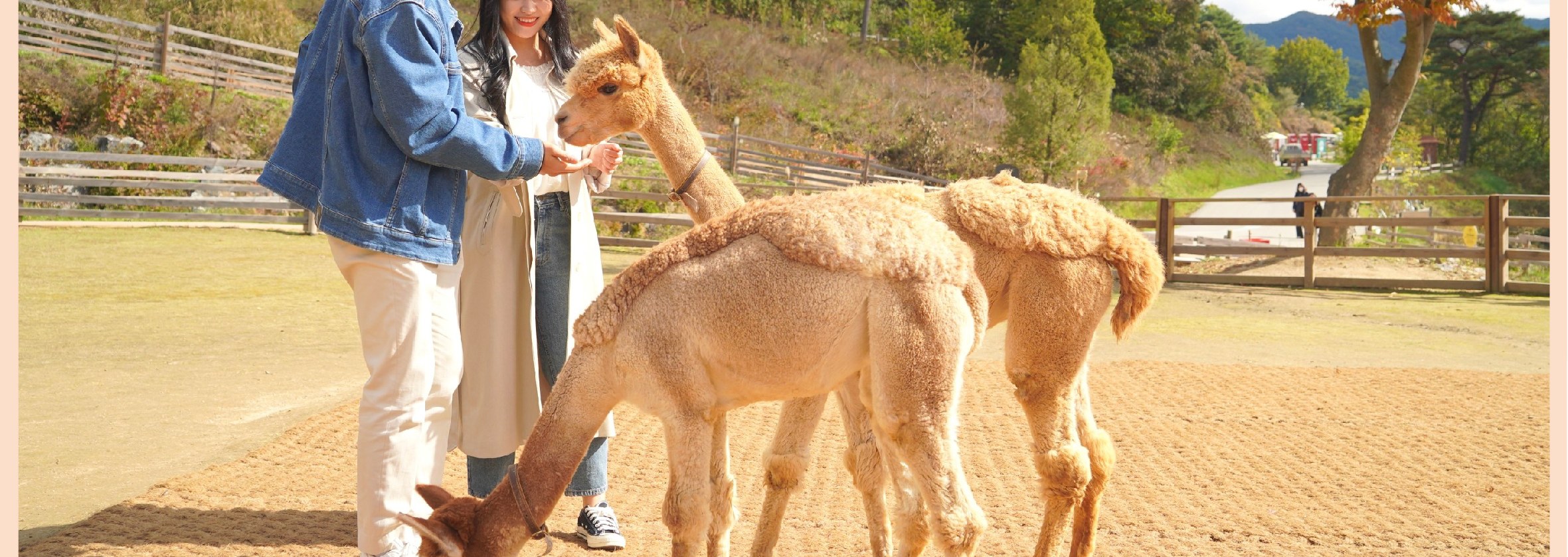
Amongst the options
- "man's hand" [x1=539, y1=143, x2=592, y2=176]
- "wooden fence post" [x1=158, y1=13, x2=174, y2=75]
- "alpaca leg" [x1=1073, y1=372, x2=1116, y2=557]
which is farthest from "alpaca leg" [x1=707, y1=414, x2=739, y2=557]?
"wooden fence post" [x1=158, y1=13, x2=174, y2=75]

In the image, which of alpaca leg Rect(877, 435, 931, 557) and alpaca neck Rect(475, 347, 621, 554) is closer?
alpaca neck Rect(475, 347, 621, 554)

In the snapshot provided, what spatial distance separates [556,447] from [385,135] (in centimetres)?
110

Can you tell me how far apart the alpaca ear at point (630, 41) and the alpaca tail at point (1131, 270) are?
6.48ft

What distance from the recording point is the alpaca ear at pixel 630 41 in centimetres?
425

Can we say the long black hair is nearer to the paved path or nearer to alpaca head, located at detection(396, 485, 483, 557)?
alpaca head, located at detection(396, 485, 483, 557)

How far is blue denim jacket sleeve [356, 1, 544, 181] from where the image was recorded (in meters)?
3.19

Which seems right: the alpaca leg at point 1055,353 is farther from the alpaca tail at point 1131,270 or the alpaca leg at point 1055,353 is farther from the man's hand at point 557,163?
the man's hand at point 557,163

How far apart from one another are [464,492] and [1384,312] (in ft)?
41.0

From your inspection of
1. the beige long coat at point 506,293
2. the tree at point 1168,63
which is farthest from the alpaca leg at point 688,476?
Answer: the tree at point 1168,63

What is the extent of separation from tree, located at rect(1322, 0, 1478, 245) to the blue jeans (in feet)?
64.4

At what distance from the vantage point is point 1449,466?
594 centimetres

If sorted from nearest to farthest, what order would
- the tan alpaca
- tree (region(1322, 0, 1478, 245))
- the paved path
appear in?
the tan alpaca < tree (region(1322, 0, 1478, 245)) < the paved path

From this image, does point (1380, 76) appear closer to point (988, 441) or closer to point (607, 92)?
point (988, 441)

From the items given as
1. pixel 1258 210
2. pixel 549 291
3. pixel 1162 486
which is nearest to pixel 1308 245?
pixel 1162 486
